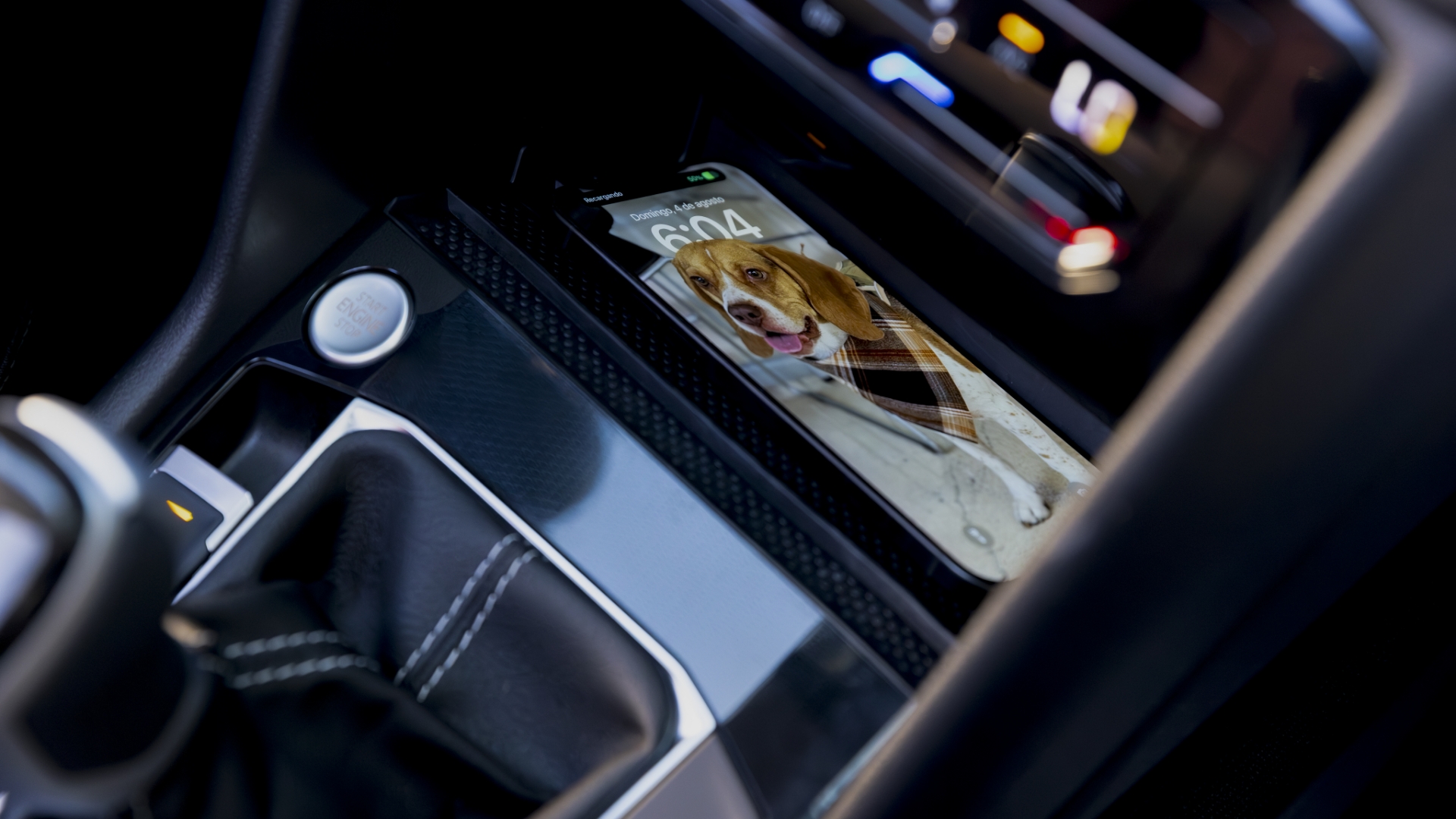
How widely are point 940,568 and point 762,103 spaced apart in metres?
0.39

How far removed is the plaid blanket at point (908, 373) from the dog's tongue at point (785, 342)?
20 mm

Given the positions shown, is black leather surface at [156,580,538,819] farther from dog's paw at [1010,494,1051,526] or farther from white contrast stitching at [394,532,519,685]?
dog's paw at [1010,494,1051,526]

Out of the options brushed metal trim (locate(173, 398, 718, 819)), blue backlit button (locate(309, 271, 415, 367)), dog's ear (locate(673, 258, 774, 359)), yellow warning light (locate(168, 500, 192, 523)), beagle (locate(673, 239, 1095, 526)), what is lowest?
yellow warning light (locate(168, 500, 192, 523))

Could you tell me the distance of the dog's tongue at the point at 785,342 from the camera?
661 mm

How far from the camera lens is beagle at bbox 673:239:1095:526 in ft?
2.08

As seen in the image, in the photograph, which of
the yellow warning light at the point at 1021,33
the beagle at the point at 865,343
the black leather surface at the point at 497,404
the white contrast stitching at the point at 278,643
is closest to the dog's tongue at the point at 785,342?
the beagle at the point at 865,343

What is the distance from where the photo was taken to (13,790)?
13.9 inches

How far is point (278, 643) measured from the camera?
0.58 metres

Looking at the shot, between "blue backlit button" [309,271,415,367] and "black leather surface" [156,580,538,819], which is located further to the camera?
"blue backlit button" [309,271,415,367]

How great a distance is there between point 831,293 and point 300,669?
451 mm

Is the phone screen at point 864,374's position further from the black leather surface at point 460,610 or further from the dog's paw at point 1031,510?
the black leather surface at point 460,610

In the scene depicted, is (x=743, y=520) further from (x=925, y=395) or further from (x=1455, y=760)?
(x=1455, y=760)

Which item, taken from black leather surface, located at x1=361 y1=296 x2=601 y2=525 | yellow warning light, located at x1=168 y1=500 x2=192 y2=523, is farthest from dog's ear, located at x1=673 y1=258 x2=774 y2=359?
yellow warning light, located at x1=168 y1=500 x2=192 y2=523

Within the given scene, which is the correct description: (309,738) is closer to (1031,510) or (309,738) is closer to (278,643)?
(278,643)
